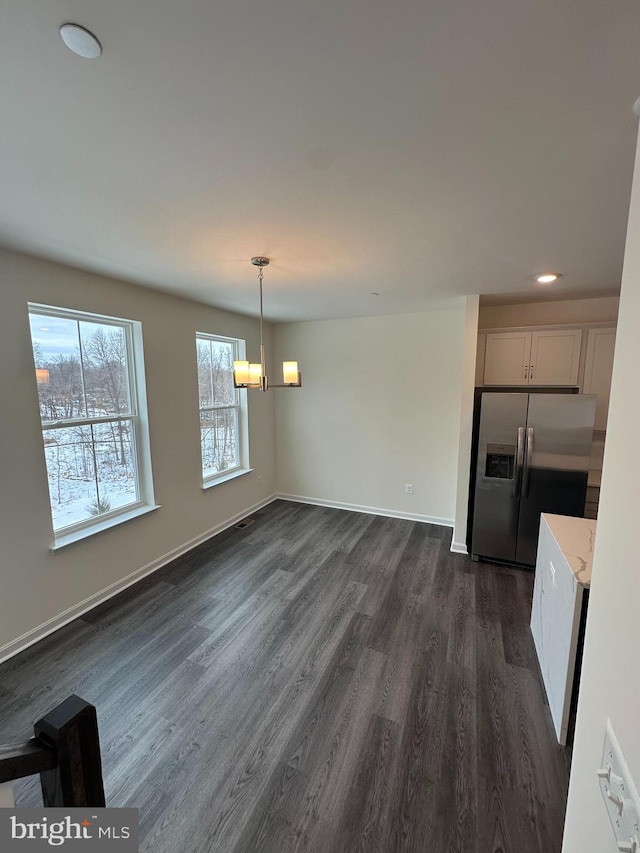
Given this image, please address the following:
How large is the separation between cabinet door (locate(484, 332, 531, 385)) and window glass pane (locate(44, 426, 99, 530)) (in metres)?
3.85

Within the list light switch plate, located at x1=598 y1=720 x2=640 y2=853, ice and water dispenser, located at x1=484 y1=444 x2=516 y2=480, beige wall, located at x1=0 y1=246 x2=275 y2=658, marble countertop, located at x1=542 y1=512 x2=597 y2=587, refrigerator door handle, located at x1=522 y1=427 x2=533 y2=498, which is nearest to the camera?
light switch plate, located at x1=598 y1=720 x2=640 y2=853

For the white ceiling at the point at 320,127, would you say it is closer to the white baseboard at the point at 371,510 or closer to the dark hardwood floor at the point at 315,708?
the dark hardwood floor at the point at 315,708

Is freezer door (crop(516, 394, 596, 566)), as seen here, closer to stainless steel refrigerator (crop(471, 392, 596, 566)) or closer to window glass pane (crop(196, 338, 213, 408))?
stainless steel refrigerator (crop(471, 392, 596, 566))

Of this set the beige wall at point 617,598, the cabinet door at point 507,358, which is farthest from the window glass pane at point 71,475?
the cabinet door at point 507,358

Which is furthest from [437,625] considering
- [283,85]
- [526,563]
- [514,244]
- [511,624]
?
[283,85]

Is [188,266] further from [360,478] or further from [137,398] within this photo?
[360,478]

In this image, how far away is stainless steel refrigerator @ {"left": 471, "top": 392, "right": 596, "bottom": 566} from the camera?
3074 mm

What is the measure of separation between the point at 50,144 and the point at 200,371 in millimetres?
2694

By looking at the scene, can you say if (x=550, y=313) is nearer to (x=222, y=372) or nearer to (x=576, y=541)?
(x=576, y=541)

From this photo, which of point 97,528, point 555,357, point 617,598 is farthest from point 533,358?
point 97,528

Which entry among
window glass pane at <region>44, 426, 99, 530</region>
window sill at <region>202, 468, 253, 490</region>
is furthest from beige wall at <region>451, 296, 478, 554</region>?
window glass pane at <region>44, 426, 99, 530</region>

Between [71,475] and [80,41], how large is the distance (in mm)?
2598

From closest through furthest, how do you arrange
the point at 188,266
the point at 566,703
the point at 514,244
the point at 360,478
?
the point at 566,703, the point at 514,244, the point at 188,266, the point at 360,478

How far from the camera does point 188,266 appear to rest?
8.22ft
